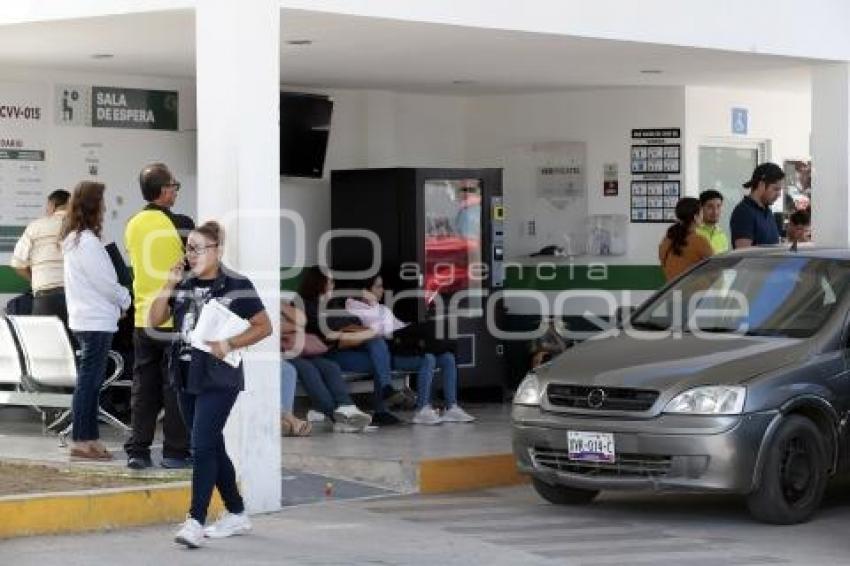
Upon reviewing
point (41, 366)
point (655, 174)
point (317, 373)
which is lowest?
point (317, 373)

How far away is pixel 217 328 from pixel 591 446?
7.74ft

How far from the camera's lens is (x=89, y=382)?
37.8 ft

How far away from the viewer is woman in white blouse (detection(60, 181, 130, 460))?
37.5 ft

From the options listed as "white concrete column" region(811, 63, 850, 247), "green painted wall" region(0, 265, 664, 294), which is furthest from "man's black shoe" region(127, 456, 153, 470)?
"green painted wall" region(0, 265, 664, 294)

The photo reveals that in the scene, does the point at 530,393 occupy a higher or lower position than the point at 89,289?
lower

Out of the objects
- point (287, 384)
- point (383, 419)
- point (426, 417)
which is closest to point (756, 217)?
point (426, 417)

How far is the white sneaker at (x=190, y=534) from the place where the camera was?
9.54m

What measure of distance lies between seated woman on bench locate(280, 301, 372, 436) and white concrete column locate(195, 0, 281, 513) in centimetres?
254

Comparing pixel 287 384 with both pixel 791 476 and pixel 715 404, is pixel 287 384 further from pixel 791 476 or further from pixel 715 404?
pixel 791 476

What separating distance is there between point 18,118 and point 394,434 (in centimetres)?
398

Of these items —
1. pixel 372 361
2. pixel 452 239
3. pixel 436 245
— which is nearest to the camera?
pixel 372 361

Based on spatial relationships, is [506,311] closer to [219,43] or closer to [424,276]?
[424,276]

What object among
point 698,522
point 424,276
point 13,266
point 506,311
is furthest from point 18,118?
point 698,522

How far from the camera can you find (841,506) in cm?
1138
